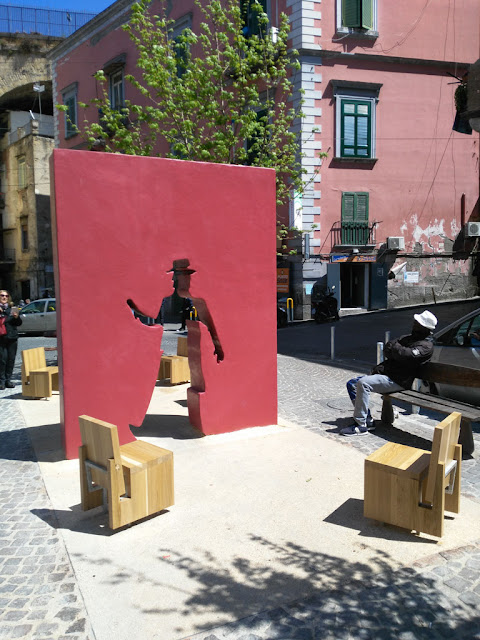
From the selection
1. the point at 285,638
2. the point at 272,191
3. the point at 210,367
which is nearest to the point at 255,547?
the point at 285,638

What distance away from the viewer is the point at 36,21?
3684cm

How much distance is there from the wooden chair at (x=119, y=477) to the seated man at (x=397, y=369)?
10.1ft

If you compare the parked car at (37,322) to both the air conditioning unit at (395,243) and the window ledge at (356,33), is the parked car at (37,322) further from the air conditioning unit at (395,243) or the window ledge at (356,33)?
the window ledge at (356,33)

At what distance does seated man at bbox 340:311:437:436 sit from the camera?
22.7ft

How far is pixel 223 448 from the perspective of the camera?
6.88m

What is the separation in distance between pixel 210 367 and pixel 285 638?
4230mm

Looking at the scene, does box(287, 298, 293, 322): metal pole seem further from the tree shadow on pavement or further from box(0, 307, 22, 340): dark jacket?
the tree shadow on pavement

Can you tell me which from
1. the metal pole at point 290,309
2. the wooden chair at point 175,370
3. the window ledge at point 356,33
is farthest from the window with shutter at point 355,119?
the wooden chair at point 175,370

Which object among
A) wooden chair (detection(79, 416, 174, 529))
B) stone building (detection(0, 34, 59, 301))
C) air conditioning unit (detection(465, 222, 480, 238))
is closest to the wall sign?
air conditioning unit (detection(465, 222, 480, 238))

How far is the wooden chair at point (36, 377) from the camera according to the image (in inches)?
376

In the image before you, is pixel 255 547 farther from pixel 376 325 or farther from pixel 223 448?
pixel 376 325

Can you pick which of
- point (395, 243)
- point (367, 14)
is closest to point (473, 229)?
point (395, 243)

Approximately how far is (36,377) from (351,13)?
17672 mm

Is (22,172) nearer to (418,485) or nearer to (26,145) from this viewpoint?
(26,145)
